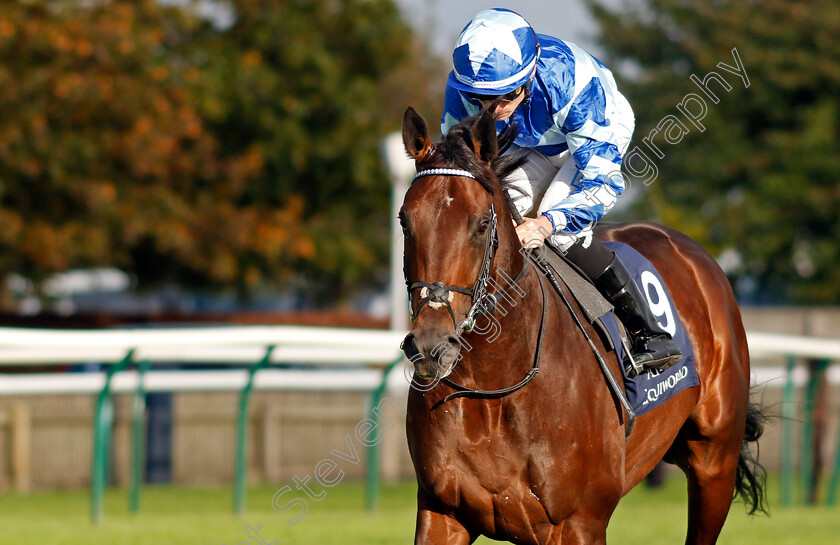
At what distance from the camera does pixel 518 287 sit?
10.9 ft

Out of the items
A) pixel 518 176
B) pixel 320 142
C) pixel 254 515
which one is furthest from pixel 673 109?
pixel 518 176

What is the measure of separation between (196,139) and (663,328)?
11.9 m

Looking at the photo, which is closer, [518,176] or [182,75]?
[518,176]

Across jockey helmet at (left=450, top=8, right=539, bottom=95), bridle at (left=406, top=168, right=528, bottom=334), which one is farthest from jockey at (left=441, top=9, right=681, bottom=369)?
bridle at (left=406, top=168, right=528, bottom=334)

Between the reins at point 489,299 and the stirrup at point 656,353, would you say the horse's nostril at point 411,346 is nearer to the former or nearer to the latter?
the reins at point 489,299

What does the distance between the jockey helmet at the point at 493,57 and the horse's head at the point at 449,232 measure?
0.21 metres

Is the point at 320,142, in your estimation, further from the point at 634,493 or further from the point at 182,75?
the point at 634,493

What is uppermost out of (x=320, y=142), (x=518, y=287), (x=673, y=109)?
(x=673, y=109)

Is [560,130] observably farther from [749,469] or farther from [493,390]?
[749,469]

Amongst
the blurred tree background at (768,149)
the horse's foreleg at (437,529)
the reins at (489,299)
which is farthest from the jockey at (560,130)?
the blurred tree background at (768,149)

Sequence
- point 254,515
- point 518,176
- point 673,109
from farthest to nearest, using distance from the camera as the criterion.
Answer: point 673,109 → point 254,515 → point 518,176

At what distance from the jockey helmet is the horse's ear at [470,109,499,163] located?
0.83ft

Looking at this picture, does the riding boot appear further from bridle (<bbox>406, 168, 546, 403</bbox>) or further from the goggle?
the goggle

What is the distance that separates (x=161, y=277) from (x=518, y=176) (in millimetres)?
12877
